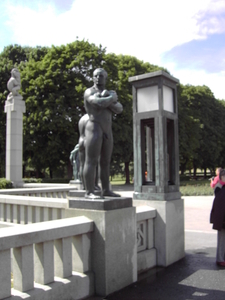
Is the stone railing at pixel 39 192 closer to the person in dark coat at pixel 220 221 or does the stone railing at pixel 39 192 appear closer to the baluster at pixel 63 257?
the person in dark coat at pixel 220 221

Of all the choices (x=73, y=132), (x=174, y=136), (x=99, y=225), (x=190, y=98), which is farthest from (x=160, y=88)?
(x=190, y=98)

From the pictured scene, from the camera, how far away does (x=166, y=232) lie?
5797mm

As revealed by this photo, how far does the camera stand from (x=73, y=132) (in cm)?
2800

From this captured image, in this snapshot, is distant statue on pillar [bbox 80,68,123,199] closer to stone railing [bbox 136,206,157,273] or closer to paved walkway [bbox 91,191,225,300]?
stone railing [bbox 136,206,157,273]

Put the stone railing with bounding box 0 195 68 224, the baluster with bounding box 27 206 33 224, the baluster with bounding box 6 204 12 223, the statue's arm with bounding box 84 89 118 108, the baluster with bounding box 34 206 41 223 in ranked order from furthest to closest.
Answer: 1. the baluster with bounding box 6 204 12 223
2. the baluster with bounding box 27 206 33 224
3. the baluster with bounding box 34 206 41 223
4. the stone railing with bounding box 0 195 68 224
5. the statue's arm with bounding box 84 89 118 108

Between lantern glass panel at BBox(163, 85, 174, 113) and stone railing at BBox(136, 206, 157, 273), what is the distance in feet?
6.37

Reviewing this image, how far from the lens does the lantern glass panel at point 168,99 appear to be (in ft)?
20.6

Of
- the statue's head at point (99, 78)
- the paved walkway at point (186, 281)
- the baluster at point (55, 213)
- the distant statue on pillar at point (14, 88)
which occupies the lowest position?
the paved walkway at point (186, 281)

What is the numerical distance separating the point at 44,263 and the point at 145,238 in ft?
8.08

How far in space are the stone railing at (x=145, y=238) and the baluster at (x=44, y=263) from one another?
6.63 feet

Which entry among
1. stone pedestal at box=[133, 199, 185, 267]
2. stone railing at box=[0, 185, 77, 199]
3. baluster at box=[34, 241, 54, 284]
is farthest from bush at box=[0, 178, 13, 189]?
baluster at box=[34, 241, 54, 284]

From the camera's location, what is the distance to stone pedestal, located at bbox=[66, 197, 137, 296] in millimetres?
4270

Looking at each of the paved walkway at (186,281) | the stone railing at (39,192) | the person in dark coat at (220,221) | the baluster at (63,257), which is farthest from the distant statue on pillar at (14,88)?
the baluster at (63,257)

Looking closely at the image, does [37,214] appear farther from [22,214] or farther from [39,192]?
[39,192]
